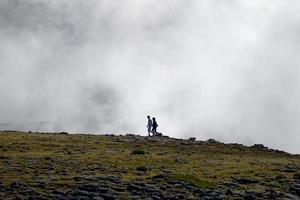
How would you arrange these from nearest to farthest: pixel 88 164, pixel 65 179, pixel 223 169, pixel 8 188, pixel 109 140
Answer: pixel 8 188 → pixel 65 179 → pixel 88 164 → pixel 223 169 → pixel 109 140

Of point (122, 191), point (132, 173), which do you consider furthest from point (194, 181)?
point (122, 191)


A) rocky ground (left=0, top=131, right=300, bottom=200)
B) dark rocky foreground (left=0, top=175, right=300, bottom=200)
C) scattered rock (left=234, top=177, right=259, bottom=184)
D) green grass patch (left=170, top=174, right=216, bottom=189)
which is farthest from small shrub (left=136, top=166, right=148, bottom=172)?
scattered rock (left=234, top=177, right=259, bottom=184)

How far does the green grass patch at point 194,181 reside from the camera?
3842 cm

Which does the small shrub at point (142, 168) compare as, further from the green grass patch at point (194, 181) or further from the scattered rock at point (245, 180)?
the scattered rock at point (245, 180)

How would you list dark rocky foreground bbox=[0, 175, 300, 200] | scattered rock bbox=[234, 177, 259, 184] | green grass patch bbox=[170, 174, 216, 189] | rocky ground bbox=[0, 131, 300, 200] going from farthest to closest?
1. scattered rock bbox=[234, 177, 259, 184]
2. green grass patch bbox=[170, 174, 216, 189]
3. rocky ground bbox=[0, 131, 300, 200]
4. dark rocky foreground bbox=[0, 175, 300, 200]

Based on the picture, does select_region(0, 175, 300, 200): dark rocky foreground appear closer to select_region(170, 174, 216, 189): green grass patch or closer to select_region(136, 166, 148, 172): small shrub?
select_region(170, 174, 216, 189): green grass patch

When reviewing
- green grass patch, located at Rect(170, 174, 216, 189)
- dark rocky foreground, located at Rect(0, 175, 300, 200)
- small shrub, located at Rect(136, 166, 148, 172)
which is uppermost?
small shrub, located at Rect(136, 166, 148, 172)

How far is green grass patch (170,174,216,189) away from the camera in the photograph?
126 ft

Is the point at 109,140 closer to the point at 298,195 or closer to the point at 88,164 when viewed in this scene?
the point at 88,164

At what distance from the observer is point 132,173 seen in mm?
42375

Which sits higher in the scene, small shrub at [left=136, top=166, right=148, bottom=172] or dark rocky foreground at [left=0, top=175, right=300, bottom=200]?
small shrub at [left=136, top=166, right=148, bottom=172]

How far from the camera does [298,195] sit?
3894 cm

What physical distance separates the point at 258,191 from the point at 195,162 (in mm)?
14552

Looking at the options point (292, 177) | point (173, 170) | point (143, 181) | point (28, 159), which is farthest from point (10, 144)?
point (292, 177)
